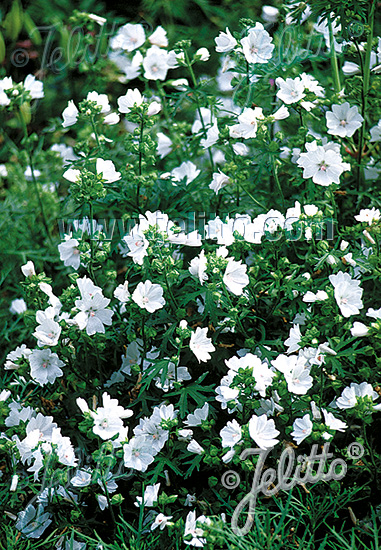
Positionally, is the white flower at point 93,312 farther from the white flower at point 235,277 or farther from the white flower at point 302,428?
the white flower at point 302,428

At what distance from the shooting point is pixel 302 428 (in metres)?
1.72

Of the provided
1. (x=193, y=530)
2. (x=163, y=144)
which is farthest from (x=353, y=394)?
(x=163, y=144)

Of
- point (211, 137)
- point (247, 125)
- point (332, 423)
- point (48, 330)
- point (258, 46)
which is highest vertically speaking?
point (258, 46)

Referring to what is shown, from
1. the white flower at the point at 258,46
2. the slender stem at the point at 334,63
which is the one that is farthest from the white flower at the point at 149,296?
the slender stem at the point at 334,63

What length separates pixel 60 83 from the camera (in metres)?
4.16

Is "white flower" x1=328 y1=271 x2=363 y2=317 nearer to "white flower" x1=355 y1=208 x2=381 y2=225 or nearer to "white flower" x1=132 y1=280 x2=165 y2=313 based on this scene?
"white flower" x1=355 y1=208 x2=381 y2=225

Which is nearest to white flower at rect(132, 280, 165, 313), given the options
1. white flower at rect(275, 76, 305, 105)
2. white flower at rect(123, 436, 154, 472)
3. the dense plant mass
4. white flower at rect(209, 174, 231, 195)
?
the dense plant mass

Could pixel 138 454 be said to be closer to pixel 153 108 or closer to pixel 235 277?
pixel 235 277

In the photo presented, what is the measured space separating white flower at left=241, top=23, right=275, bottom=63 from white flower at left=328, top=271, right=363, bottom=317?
0.77 meters

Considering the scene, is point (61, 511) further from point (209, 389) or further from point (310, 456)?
point (310, 456)

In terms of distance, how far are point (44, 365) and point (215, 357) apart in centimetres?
49

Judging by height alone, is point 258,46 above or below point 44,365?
above

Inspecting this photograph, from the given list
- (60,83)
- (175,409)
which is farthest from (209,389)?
(60,83)

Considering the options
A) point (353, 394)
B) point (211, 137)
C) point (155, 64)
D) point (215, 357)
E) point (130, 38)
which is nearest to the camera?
point (353, 394)
